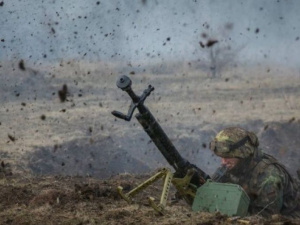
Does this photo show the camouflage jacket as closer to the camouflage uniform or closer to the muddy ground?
the camouflage uniform

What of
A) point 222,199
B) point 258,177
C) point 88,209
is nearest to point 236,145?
point 258,177

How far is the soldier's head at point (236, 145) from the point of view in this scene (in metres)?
7.48

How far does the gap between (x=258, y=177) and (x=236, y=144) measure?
53 centimetres

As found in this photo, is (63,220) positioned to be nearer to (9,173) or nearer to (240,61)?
(9,173)

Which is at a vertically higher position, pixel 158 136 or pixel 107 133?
pixel 158 136

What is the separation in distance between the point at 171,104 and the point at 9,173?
31.9ft

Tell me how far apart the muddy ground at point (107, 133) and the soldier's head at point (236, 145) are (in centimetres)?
93

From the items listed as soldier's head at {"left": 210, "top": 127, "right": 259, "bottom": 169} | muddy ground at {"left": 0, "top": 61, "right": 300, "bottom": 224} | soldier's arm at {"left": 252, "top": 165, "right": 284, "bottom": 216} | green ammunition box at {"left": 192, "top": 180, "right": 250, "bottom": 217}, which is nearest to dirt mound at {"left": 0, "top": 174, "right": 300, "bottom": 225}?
muddy ground at {"left": 0, "top": 61, "right": 300, "bottom": 224}

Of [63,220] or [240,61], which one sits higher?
[240,61]

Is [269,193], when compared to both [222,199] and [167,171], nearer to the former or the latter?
[222,199]

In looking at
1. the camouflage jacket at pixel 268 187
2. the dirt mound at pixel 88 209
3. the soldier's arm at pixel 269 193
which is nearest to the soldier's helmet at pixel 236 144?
the camouflage jacket at pixel 268 187

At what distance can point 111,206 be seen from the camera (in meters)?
7.80

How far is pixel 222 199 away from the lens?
6.84 m

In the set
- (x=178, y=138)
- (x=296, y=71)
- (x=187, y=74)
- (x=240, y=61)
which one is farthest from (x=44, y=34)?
(x=178, y=138)
